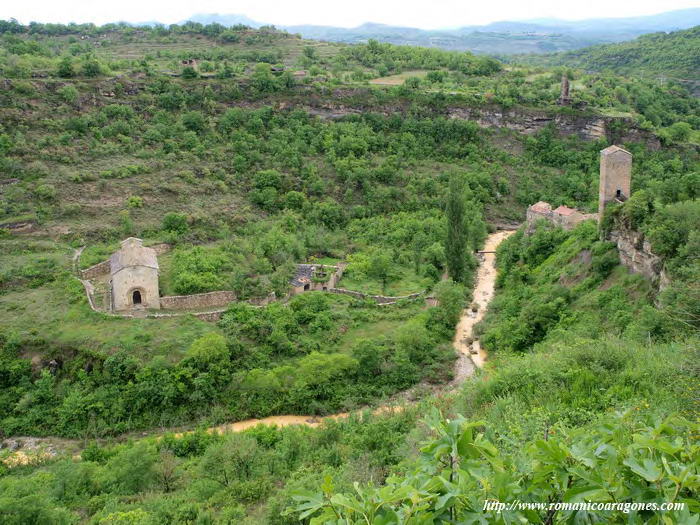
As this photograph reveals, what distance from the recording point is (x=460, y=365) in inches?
1018

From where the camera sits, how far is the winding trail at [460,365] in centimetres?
2083

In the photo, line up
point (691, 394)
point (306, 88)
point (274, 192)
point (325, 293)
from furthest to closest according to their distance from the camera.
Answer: point (306, 88) < point (274, 192) < point (325, 293) < point (691, 394)

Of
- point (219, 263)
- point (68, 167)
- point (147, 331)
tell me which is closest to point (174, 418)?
point (147, 331)

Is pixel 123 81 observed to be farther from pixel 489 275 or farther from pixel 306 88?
pixel 489 275

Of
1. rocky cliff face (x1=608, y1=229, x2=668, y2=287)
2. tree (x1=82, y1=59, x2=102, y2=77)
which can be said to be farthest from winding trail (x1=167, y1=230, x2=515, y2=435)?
tree (x1=82, y1=59, x2=102, y2=77)

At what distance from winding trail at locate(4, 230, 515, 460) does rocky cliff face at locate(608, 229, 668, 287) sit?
758 cm

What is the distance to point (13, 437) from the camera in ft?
69.1

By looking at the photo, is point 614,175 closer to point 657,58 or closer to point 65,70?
point 65,70

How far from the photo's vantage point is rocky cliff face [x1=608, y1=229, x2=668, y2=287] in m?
20.3

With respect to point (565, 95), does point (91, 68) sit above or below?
above

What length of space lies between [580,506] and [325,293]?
26883 mm

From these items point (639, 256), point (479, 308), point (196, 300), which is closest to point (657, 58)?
point (479, 308)

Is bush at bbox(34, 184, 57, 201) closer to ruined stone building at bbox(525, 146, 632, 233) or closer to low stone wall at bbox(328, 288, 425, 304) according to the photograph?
low stone wall at bbox(328, 288, 425, 304)

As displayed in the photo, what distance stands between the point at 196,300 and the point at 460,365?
13.0m
